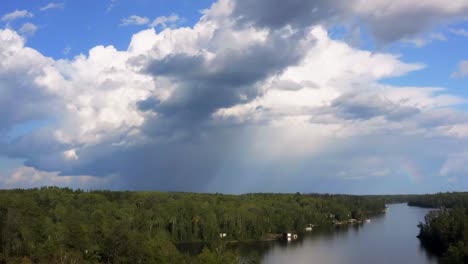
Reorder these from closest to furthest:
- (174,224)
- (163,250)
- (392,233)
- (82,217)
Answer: (163,250) → (82,217) → (174,224) → (392,233)

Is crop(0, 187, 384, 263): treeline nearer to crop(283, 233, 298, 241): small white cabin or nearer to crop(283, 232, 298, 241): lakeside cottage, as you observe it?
crop(283, 232, 298, 241): lakeside cottage

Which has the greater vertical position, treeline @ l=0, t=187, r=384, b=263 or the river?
treeline @ l=0, t=187, r=384, b=263

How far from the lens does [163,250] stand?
46750 millimetres

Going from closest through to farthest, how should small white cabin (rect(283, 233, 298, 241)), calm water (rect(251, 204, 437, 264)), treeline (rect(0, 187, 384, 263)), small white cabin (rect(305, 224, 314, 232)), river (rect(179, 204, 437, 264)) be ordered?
treeline (rect(0, 187, 384, 263))
river (rect(179, 204, 437, 264))
calm water (rect(251, 204, 437, 264))
small white cabin (rect(283, 233, 298, 241))
small white cabin (rect(305, 224, 314, 232))

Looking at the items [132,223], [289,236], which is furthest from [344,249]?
[132,223]

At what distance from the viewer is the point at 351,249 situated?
78312 mm

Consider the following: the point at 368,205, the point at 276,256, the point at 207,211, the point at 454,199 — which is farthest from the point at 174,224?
the point at 454,199

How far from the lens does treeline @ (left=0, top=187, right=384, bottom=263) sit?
4594 centimetres

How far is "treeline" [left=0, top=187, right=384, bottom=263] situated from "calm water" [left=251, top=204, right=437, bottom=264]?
9.96m

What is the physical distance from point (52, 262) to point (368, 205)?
147 m

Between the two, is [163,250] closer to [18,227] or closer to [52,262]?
[52,262]

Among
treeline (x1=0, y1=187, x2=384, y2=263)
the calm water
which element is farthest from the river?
treeline (x1=0, y1=187, x2=384, y2=263)

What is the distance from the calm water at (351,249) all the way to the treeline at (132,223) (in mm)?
9960

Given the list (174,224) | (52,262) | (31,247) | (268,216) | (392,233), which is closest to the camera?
(52,262)
